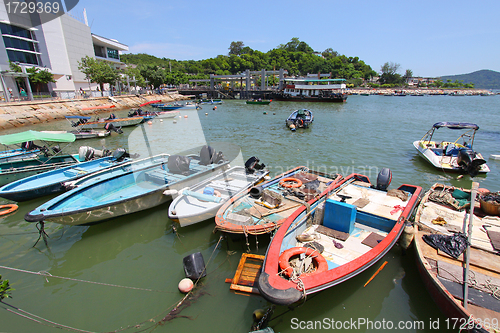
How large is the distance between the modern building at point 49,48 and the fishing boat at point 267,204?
135 feet

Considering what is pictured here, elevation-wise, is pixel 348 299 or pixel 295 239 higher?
pixel 295 239

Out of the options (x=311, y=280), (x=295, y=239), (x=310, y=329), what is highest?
(x=311, y=280)

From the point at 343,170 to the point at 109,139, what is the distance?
2235cm

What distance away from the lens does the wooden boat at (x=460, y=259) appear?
4352 mm

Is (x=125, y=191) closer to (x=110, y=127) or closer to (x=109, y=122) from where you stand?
(x=110, y=127)

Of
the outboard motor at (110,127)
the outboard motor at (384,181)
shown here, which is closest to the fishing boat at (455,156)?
the outboard motor at (384,181)

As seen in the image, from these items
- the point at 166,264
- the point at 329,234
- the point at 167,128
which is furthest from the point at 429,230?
the point at 167,128

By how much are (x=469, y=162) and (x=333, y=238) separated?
11588mm

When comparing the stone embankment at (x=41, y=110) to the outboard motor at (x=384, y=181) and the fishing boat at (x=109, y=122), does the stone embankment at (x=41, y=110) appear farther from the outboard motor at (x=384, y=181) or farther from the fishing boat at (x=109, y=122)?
the outboard motor at (x=384, y=181)

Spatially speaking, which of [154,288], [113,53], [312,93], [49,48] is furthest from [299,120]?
[113,53]

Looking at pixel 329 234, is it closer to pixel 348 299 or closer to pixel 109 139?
pixel 348 299

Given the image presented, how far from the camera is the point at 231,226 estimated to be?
6.79 meters

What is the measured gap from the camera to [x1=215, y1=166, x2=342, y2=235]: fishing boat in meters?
6.84

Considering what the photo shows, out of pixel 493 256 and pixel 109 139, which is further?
pixel 109 139
